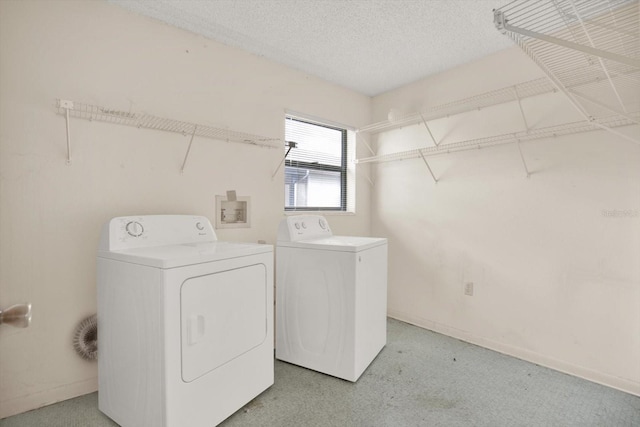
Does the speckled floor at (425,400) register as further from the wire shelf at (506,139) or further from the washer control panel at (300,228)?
the wire shelf at (506,139)

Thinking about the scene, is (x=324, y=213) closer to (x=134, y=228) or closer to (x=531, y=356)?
(x=134, y=228)

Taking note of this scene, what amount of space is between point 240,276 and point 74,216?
100 cm

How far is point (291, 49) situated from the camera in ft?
7.88

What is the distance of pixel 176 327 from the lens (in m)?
1.36

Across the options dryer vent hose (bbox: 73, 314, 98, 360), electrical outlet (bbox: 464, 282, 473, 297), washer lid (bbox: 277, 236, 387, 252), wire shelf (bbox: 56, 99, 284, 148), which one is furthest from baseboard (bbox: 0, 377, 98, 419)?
electrical outlet (bbox: 464, 282, 473, 297)

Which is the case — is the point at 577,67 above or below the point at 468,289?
above

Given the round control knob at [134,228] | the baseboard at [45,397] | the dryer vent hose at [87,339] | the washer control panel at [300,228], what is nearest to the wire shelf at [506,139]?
the washer control panel at [300,228]

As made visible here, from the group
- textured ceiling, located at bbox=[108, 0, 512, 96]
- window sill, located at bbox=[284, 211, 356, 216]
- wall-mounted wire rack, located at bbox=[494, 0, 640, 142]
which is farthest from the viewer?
window sill, located at bbox=[284, 211, 356, 216]

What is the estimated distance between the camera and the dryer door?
4.62 ft

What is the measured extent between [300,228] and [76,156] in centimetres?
139

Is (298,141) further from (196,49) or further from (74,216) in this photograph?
(74,216)

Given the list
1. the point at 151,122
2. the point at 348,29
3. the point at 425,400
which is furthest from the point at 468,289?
the point at 151,122

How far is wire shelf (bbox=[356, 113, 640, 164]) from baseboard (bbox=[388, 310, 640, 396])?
59.6 inches

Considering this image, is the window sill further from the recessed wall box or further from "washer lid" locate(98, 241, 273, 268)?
"washer lid" locate(98, 241, 273, 268)
